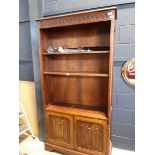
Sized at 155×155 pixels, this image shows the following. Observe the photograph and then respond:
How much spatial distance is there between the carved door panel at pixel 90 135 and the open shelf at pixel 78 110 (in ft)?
0.20

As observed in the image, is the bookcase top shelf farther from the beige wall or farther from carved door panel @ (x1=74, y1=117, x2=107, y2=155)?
the beige wall

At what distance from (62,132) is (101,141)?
0.52 metres

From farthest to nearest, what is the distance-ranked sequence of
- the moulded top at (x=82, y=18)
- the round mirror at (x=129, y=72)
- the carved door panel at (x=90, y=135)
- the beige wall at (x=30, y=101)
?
1. the beige wall at (x=30, y=101)
2. the round mirror at (x=129, y=72)
3. the carved door panel at (x=90, y=135)
4. the moulded top at (x=82, y=18)

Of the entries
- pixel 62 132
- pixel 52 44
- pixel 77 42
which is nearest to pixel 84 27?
pixel 77 42

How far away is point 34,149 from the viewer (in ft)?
7.63

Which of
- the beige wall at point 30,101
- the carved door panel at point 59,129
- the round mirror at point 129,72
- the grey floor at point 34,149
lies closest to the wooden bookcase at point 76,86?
the carved door panel at point 59,129

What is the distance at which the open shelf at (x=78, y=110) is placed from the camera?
6.32ft

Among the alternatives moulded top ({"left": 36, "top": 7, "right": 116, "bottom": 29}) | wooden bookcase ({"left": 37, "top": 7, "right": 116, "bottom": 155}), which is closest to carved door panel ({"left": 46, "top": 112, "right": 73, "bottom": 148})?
wooden bookcase ({"left": 37, "top": 7, "right": 116, "bottom": 155})

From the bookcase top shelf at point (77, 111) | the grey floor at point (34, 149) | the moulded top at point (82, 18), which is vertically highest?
the moulded top at point (82, 18)

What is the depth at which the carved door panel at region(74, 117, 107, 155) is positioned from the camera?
A: 1.88 meters

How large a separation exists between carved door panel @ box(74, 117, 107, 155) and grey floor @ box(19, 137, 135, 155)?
1.25 feet

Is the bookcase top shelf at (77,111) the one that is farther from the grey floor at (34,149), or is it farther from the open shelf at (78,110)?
the grey floor at (34,149)
